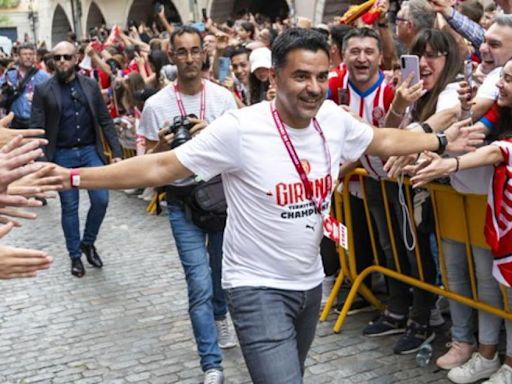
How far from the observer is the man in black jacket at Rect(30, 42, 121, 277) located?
712cm

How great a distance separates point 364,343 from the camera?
514 centimetres

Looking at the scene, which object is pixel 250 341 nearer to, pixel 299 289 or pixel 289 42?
pixel 299 289

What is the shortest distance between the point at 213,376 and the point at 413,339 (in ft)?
4.56

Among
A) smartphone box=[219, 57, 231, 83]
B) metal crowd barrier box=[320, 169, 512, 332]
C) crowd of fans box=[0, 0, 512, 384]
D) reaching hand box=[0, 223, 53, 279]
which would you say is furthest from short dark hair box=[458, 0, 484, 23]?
reaching hand box=[0, 223, 53, 279]

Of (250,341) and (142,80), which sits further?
(142,80)

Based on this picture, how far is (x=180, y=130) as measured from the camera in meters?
4.29

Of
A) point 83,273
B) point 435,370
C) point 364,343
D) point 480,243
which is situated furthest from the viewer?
point 83,273

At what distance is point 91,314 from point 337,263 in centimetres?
207

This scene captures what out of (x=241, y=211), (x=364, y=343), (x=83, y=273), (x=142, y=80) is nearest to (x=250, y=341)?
(x=241, y=211)

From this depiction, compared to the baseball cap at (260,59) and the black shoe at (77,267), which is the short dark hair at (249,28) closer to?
the baseball cap at (260,59)

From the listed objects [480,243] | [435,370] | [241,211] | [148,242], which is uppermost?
[241,211]

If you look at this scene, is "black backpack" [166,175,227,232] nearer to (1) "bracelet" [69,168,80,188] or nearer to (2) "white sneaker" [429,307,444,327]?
(1) "bracelet" [69,168,80,188]

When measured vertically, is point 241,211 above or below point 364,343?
above

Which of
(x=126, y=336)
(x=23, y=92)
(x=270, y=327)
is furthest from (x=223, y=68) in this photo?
(x=270, y=327)
